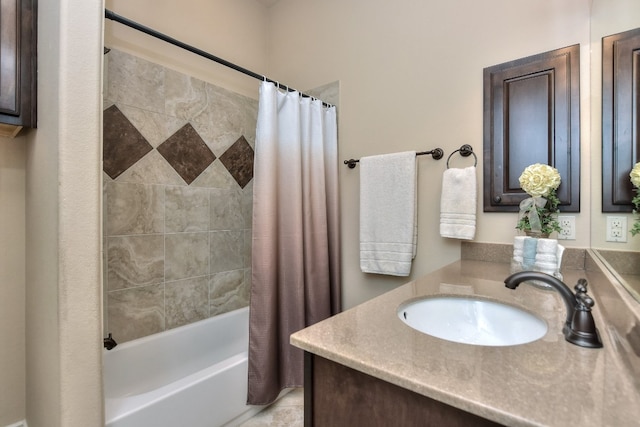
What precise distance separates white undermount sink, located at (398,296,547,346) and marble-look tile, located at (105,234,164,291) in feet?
4.98

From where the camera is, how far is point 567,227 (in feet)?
4.35

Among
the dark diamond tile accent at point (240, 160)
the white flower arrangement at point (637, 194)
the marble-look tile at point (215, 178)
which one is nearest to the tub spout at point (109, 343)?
the marble-look tile at point (215, 178)

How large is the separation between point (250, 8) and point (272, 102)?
4.01ft

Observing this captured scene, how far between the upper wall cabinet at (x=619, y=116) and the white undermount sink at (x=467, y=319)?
0.59 meters

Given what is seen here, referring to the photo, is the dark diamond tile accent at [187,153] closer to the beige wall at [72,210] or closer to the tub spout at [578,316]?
the beige wall at [72,210]

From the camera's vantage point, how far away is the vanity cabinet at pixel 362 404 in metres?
0.49

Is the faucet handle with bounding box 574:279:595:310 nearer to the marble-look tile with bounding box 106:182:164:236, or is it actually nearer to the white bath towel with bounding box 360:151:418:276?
the white bath towel with bounding box 360:151:418:276

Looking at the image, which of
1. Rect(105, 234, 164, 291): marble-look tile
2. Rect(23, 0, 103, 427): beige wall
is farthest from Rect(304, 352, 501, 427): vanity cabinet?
Rect(105, 234, 164, 291): marble-look tile

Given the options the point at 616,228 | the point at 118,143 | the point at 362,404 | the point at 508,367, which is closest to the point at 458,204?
the point at 616,228

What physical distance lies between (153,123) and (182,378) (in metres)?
1.52

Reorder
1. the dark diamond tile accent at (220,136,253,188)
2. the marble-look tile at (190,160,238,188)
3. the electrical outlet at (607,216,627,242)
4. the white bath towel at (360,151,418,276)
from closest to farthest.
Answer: the electrical outlet at (607,216,627,242) < the white bath towel at (360,151,418,276) < the marble-look tile at (190,160,238,188) < the dark diamond tile accent at (220,136,253,188)

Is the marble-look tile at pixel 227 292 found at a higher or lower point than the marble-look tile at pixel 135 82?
lower

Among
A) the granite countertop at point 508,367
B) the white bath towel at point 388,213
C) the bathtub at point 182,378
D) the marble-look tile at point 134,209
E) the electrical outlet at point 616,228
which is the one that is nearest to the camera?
the granite countertop at point 508,367

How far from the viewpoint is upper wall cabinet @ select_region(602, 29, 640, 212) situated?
923 millimetres
